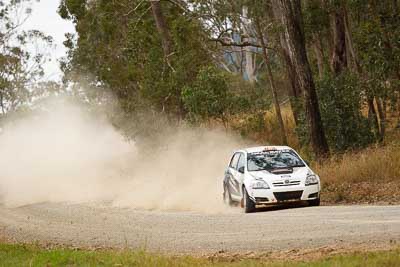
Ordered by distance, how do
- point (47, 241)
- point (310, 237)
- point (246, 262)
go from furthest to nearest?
1. point (47, 241)
2. point (310, 237)
3. point (246, 262)

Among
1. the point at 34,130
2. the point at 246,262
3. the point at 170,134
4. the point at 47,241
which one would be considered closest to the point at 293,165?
the point at 47,241

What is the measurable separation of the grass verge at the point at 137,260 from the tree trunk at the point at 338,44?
21.6 meters

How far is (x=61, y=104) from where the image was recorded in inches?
2539

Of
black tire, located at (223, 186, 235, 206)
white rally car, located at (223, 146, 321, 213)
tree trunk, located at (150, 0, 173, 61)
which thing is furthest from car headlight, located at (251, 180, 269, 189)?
tree trunk, located at (150, 0, 173, 61)

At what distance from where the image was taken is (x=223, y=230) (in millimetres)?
15352

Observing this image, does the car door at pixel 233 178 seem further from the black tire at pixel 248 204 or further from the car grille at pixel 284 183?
the car grille at pixel 284 183

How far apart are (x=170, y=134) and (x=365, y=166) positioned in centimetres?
1894

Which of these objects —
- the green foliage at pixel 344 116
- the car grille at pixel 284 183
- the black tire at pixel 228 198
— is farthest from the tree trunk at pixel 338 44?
the car grille at pixel 284 183

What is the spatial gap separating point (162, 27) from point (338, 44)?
32.8 feet

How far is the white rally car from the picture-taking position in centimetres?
1852

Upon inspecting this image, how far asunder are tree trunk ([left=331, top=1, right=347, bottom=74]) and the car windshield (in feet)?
46.6

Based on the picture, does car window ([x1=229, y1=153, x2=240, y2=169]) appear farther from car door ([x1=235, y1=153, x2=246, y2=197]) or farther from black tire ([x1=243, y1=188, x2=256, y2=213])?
black tire ([x1=243, y1=188, x2=256, y2=213])

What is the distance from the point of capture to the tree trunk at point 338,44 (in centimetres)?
3412

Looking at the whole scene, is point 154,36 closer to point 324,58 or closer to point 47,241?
point 324,58
